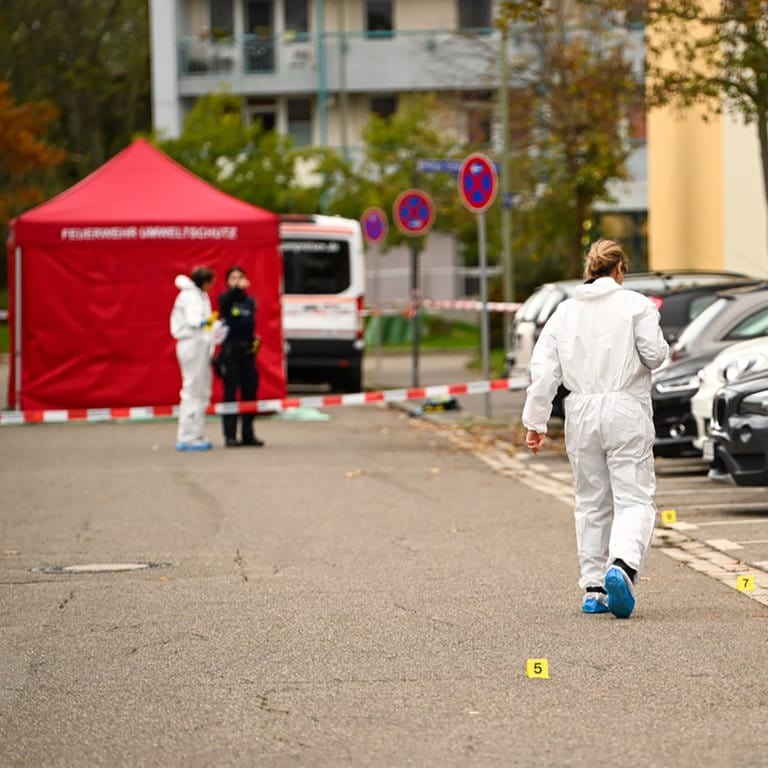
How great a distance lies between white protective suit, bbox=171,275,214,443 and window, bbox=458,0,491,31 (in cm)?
4135

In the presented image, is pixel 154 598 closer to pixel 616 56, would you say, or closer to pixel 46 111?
pixel 616 56

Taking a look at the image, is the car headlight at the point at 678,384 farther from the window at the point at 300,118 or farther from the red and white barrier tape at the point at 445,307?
the window at the point at 300,118

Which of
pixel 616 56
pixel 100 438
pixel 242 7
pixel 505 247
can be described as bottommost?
pixel 100 438

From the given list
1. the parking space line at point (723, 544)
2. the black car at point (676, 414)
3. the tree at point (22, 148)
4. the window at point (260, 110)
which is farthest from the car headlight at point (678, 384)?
the window at point (260, 110)

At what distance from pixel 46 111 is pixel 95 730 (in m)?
46.4

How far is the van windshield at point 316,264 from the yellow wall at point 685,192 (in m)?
5.54

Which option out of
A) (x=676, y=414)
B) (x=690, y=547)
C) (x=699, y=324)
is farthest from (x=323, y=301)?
(x=690, y=547)

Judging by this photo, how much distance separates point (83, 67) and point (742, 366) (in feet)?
165

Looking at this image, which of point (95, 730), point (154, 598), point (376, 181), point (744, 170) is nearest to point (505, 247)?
point (744, 170)

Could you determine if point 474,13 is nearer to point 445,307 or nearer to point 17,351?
point 445,307

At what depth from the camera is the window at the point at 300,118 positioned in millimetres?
60594

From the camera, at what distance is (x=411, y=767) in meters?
5.80

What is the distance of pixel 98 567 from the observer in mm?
10867

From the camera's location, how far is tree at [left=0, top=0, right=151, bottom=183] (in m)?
59.9
